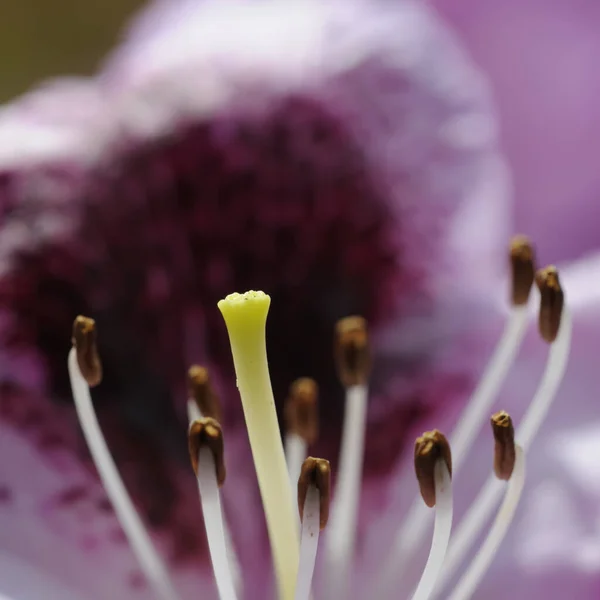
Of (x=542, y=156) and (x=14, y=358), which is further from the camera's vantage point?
(x=542, y=156)

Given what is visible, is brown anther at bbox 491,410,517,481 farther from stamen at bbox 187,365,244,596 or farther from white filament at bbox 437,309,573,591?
stamen at bbox 187,365,244,596

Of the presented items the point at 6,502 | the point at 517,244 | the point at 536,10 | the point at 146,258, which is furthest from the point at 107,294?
the point at 536,10

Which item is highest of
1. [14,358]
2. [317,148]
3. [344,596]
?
[317,148]

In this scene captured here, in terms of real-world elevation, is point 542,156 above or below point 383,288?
above

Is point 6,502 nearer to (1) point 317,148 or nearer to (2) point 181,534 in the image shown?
(2) point 181,534

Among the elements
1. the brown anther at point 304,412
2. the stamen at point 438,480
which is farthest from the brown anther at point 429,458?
the brown anther at point 304,412

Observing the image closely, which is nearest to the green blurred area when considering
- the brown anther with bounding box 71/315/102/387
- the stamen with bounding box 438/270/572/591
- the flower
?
the flower

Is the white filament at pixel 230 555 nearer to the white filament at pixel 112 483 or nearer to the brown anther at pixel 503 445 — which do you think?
the white filament at pixel 112 483
